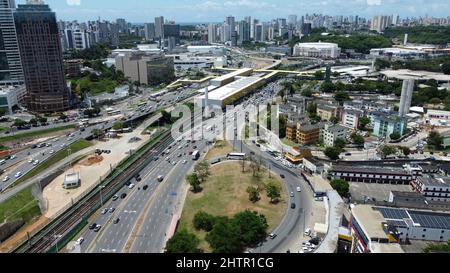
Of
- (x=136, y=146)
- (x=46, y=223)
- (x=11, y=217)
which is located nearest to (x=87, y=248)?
(x=46, y=223)

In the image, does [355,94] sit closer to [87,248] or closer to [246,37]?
[87,248]

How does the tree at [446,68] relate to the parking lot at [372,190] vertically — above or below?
above

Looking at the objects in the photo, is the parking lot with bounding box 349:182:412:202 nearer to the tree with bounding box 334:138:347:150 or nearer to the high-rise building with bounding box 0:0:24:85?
the tree with bounding box 334:138:347:150

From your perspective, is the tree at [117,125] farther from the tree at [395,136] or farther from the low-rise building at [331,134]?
the tree at [395,136]

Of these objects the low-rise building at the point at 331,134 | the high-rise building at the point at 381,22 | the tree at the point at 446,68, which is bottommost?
the low-rise building at the point at 331,134

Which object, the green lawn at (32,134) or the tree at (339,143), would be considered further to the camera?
the green lawn at (32,134)

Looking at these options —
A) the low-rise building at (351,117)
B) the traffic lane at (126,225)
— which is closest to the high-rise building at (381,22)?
the low-rise building at (351,117)

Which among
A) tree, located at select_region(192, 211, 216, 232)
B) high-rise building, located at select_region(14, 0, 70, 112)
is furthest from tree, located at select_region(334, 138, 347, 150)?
high-rise building, located at select_region(14, 0, 70, 112)
